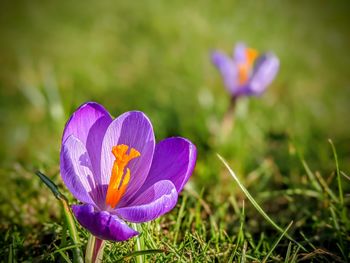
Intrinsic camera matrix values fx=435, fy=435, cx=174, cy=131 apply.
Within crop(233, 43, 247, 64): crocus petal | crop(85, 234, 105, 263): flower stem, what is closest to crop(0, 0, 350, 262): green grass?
crop(85, 234, 105, 263): flower stem

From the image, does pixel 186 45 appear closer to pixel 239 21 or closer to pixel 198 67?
pixel 198 67

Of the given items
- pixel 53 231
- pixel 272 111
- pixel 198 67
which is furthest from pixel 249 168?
pixel 198 67

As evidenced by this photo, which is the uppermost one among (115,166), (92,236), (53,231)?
(115,166)

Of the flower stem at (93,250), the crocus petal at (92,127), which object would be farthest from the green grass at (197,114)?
the crocus petal at (92,127)

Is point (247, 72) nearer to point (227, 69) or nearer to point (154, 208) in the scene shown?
point (227, 69)

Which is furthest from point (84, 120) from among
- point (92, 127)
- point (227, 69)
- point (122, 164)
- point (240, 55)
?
point (240, 55)
